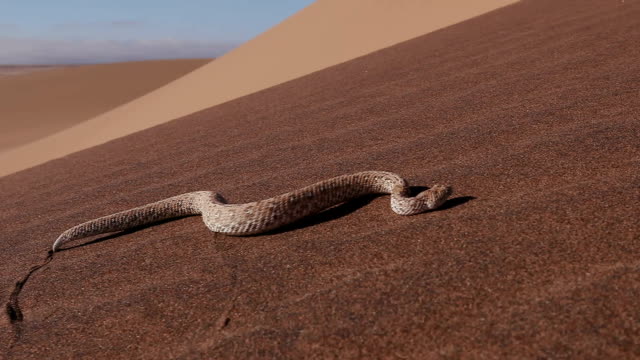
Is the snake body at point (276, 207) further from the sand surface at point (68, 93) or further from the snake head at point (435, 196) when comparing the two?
the sand surface at point (68, 93)

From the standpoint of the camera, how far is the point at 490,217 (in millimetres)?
3250

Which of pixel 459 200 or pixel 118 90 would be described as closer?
pixel 459 200

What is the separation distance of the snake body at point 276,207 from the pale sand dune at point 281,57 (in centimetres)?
945

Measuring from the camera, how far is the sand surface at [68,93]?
98.2ft

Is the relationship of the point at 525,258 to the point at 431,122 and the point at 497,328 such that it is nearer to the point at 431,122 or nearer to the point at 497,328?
the point at 497,328

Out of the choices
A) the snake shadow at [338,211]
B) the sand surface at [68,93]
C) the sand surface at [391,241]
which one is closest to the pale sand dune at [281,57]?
the sand surface at [391,241]

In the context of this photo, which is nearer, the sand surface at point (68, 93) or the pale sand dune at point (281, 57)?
the pale sand dune at point (281, 57)

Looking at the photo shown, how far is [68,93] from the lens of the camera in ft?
120

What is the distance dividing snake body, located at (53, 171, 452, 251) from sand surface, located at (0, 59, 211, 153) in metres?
23.5

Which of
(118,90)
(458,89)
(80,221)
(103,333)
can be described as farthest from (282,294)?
(118,90)

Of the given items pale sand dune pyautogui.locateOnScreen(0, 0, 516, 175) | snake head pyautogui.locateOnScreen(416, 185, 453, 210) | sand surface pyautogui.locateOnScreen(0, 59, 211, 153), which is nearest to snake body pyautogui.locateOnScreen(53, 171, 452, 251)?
snake head pyautogui.locateOnScreen(416, 185, 453, 210)


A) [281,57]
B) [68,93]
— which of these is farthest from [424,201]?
[68,93]

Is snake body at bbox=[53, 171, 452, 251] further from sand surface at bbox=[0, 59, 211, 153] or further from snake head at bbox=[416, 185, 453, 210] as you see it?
sand surface at bbox=[0, 59, 211, 153]

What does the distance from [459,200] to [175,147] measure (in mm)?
4537
